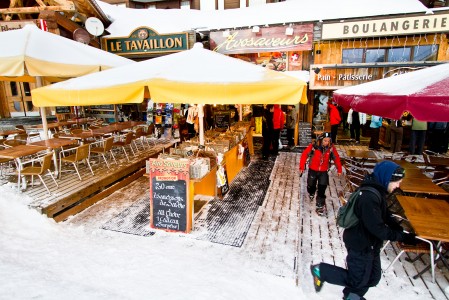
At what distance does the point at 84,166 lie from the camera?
26.4 feet

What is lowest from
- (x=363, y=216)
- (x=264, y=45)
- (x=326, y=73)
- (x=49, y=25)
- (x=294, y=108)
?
(x=363, y=216)

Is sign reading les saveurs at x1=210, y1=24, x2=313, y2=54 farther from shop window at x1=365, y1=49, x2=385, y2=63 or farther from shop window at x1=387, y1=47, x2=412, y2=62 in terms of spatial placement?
shop window at x1=387, y1=47, x2=412, y2=62

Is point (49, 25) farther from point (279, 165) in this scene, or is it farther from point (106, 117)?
point (279, 165)

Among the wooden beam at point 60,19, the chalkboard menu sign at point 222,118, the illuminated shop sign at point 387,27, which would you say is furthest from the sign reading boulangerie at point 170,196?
the wooden beam at point 60,19

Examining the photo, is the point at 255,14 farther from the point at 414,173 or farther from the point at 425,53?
the point at 414,173

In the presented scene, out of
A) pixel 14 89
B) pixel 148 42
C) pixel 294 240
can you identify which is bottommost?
pixel 294 240

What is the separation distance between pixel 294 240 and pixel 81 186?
15.8ft

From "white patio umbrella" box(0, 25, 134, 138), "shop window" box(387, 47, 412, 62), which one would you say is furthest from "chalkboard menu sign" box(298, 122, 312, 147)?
"white patio umbrella" box(0, 25, 134, 138)

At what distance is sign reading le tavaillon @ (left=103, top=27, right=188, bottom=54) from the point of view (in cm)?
1321

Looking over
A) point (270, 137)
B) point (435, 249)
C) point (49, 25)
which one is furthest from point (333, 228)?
point (49, 25)

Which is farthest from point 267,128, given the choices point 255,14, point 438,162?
point 255,14

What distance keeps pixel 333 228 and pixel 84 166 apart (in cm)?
682

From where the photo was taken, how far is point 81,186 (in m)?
6.36

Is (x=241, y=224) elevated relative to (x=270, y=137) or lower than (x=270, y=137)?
lower
